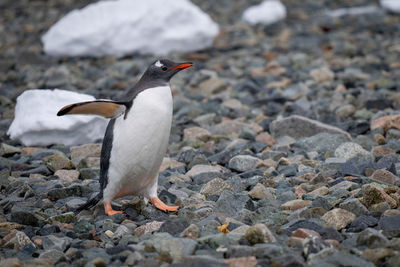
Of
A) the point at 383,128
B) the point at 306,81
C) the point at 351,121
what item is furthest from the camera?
the point at 306,81

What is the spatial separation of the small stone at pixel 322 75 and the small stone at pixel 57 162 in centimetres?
373

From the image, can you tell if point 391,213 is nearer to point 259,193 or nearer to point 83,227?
point 259,193

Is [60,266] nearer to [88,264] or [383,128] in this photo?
[88,264]

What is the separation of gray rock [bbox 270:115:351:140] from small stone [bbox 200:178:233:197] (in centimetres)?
161

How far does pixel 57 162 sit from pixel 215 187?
1451 millimetres

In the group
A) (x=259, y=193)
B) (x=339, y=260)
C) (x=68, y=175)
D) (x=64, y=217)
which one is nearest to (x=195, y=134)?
(x=68, y=175)

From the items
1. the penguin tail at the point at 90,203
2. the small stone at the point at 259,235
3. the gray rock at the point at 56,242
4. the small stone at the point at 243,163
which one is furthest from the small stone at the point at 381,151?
the gray rock at the point at 56,242

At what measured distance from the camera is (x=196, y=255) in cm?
286

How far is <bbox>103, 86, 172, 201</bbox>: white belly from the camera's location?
3.68 meters

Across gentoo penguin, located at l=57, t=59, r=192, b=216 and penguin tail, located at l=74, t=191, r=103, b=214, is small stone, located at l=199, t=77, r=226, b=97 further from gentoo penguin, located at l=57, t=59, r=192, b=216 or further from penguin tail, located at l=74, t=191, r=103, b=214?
penguin tail, located at l=74, t=191, r=103, b=214

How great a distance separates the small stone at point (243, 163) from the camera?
4.59 metres

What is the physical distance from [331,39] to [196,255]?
24.0 feet

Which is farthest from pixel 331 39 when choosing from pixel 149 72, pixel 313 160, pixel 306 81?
pixel 149 72

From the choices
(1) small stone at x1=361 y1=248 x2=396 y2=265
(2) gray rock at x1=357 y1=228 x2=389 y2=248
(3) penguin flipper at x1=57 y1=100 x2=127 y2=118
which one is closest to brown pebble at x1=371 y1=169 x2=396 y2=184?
(2) gray rock at x1=357 y1=228 x2=389 y2=248
